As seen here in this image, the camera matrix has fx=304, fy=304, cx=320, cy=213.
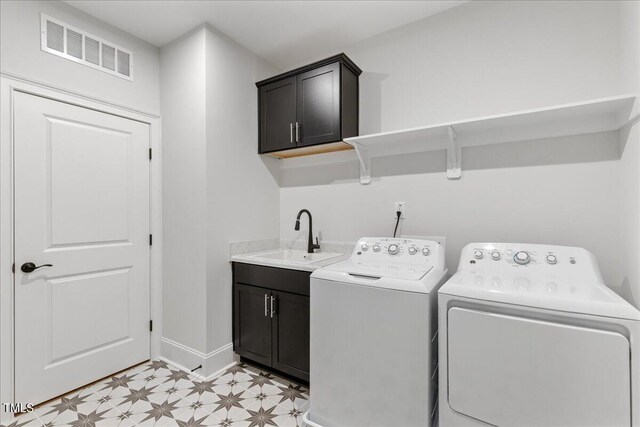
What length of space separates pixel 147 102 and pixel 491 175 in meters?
2.69

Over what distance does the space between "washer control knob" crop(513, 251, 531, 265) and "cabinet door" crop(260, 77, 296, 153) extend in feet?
5.64

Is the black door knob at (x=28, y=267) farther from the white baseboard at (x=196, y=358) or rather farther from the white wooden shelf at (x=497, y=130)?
the white wooden shelf at (x=497, y=130)

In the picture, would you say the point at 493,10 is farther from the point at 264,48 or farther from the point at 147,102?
the point at 147,102

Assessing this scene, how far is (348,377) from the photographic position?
161 centimetres

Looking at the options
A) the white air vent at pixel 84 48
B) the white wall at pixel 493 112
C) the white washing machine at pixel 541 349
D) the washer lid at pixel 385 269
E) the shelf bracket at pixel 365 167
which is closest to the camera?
the white washing machine at pixel 541 349

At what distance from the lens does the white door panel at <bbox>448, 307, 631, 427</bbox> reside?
1111mm

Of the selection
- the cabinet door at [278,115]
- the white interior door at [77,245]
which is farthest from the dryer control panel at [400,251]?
the white interior door at [77,245]

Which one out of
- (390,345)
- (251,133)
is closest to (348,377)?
(390,345)

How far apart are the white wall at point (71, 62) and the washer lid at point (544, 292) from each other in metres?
2.64

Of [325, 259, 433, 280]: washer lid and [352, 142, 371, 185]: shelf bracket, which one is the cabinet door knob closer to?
[325, 259, 433, 280]: washer lid

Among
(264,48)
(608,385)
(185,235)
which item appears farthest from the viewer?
(264,48)

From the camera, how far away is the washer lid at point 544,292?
114 cm

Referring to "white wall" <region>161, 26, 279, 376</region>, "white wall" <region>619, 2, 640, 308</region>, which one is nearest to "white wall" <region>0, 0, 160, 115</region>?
"white wall" <region>161, 26, 279, 376</region>

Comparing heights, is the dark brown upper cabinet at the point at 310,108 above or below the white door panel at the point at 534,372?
above
